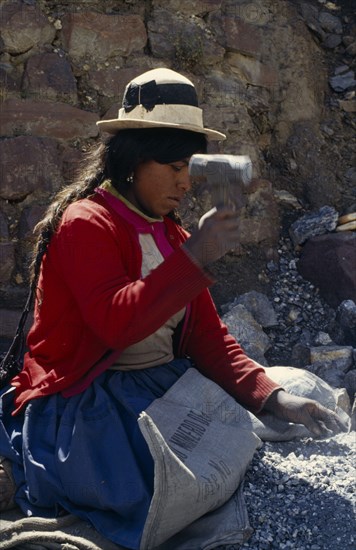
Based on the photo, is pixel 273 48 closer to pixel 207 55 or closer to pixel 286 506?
pixel 207 55

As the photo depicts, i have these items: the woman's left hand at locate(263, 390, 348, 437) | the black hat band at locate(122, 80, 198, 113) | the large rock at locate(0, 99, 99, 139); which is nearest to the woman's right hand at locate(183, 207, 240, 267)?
the black hat band at locate(122, 80, 198, 113)

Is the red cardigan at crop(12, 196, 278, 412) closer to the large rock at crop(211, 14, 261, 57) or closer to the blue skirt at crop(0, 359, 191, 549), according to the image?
the blue skirt at crop(0, 359, 191, 549)

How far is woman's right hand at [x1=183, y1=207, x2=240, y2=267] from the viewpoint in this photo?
2324 millimetres

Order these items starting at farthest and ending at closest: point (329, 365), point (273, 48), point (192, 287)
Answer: point (273, 48), point (329, 365), point (192, 287)

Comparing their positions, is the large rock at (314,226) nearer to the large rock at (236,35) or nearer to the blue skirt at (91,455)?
the large rock at (236,35)

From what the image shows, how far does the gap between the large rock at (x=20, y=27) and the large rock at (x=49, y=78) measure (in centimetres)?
9

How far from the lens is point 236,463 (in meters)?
2.60

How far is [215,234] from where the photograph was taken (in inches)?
91.5

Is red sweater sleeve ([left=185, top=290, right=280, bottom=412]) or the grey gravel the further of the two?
red sweater sleeve ([left=185, top=290, right=280, bottom=412])

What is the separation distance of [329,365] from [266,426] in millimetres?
1306

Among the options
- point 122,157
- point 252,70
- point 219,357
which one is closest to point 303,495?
point 219,357

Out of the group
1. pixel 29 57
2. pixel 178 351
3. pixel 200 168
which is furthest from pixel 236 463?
pixel 29 57

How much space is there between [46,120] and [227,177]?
2.24m

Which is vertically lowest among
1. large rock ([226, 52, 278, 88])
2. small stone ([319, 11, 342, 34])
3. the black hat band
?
large rock ([226, 52, 278, 88])
